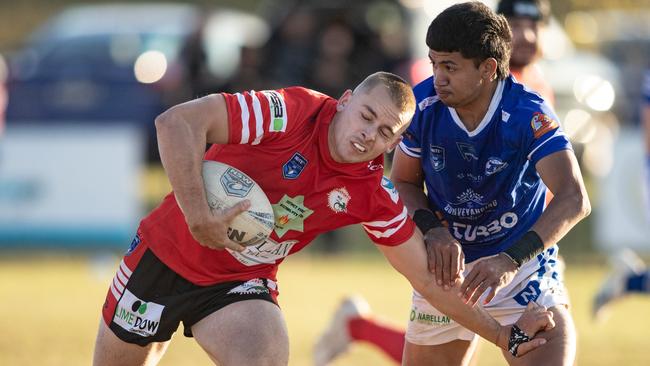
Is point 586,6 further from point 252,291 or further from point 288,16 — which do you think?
point 252,291

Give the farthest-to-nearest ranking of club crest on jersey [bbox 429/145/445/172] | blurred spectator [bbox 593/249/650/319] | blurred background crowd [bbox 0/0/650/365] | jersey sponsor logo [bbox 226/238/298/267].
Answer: blurred background crowd [bbox 0/0/650/365] < blurred spectator [bbox 593/249/650/319] < club crest on jersey [bbox 429/145/445/172] < jersey sponsor logo [bbox 226/238/298/267]

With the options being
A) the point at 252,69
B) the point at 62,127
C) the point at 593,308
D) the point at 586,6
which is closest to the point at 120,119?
the point at 252,69

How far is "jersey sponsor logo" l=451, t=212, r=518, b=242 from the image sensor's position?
5535mm

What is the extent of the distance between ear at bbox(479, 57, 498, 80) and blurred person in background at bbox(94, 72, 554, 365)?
36 cm

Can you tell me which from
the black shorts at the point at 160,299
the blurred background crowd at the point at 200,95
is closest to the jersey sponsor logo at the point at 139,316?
the black shorts at the point at 160,299

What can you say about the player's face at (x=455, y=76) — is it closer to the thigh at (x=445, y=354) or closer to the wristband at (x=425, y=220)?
the wristband at (x=425, y=220)

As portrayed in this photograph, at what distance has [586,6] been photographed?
19219 millimetres

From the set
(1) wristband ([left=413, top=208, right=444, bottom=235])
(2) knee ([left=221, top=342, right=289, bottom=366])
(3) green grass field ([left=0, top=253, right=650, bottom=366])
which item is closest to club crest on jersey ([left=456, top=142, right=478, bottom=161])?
(1) wristband ([left=413, top=208, right=444, bottom=235])

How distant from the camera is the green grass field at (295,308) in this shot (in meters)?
8.74

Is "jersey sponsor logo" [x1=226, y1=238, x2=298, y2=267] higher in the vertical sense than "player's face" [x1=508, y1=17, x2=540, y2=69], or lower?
lower

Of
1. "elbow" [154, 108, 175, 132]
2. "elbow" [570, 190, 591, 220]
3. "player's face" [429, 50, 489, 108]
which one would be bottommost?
"elbow" [154, 108, 175, 132]

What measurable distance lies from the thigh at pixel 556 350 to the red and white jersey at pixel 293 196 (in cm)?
71

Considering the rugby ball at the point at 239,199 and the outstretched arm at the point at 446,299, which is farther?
the outstretched arm at the point at 446,299

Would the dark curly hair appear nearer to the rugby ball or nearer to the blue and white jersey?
the blue and white jersey
